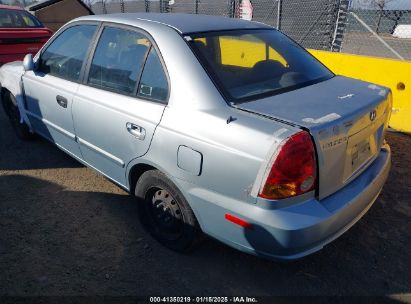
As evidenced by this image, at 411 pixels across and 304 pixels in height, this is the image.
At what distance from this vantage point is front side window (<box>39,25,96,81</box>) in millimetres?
3297

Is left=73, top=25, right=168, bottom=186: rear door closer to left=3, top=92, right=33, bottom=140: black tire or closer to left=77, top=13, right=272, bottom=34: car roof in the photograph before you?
left=77, top=13, right=272, bottom=34: car roof

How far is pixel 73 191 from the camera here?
3.66 metres

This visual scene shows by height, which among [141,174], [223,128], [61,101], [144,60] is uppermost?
[144,60]

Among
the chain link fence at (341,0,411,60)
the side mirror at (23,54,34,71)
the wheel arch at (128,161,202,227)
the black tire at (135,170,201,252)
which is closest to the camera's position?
the wheel arch at (128,161,202,227)

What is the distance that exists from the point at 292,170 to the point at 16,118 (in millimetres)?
4217

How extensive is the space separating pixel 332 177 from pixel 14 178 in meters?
3.38

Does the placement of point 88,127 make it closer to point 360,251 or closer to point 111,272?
point 111,272

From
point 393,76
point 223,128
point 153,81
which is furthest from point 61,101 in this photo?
point 393,76

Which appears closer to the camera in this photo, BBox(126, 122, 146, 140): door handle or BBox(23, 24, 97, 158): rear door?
BBox(126, 122, 146, 140): door handle

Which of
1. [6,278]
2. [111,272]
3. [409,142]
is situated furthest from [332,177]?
[409,142]

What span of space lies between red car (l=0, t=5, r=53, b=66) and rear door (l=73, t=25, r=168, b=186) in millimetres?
5002

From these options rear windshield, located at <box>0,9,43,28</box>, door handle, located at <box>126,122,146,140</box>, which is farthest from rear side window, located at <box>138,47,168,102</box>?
rear windshield, located at <box>0,9,43,28</box>

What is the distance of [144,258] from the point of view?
2.72 meters

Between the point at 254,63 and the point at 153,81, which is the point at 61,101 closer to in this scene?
the point at 153,81
